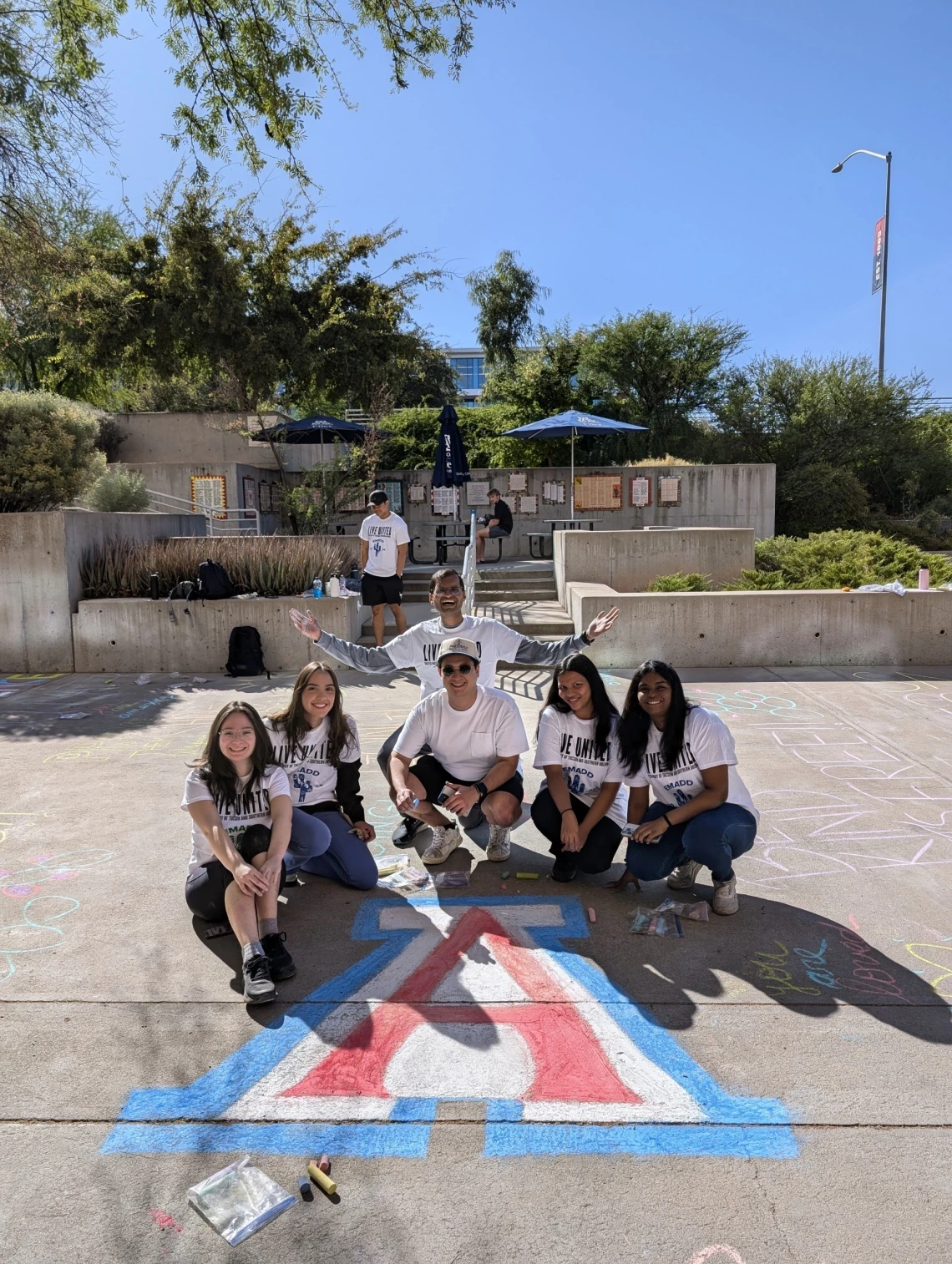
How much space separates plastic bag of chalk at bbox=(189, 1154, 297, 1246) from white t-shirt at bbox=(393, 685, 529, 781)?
227cm

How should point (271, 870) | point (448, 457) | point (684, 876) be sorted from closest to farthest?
1. point (271, 870)
2. point (684, 876)
3. point (448, 457)

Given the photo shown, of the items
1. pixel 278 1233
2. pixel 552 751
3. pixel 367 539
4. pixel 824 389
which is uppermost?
pixel 824 389

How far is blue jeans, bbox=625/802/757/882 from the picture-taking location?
12.1ft

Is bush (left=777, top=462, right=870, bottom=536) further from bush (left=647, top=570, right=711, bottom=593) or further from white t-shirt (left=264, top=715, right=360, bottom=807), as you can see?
white t-shirt (left=264, top=715, right=360, bottom=807)

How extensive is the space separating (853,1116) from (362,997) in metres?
A: 1.62

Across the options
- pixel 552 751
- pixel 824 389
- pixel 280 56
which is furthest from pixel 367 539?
pixel 824 389

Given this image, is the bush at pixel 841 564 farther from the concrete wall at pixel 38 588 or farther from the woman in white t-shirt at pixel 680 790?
the concrete wall at pixel 38 588

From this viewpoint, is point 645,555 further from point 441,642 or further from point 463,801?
point 463,801

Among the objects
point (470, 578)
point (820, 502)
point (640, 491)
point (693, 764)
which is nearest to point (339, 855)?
point (693, 764)

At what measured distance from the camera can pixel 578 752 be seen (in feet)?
13.7

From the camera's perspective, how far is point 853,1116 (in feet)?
8.22

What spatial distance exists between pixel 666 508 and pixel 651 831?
13.9m

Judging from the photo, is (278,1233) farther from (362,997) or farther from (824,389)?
(824,389)

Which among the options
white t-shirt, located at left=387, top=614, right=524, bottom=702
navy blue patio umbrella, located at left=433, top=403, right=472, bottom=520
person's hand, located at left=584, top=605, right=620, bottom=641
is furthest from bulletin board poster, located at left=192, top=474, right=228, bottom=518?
person's hand, located at left=584, top=605, right=620, bottom=641
